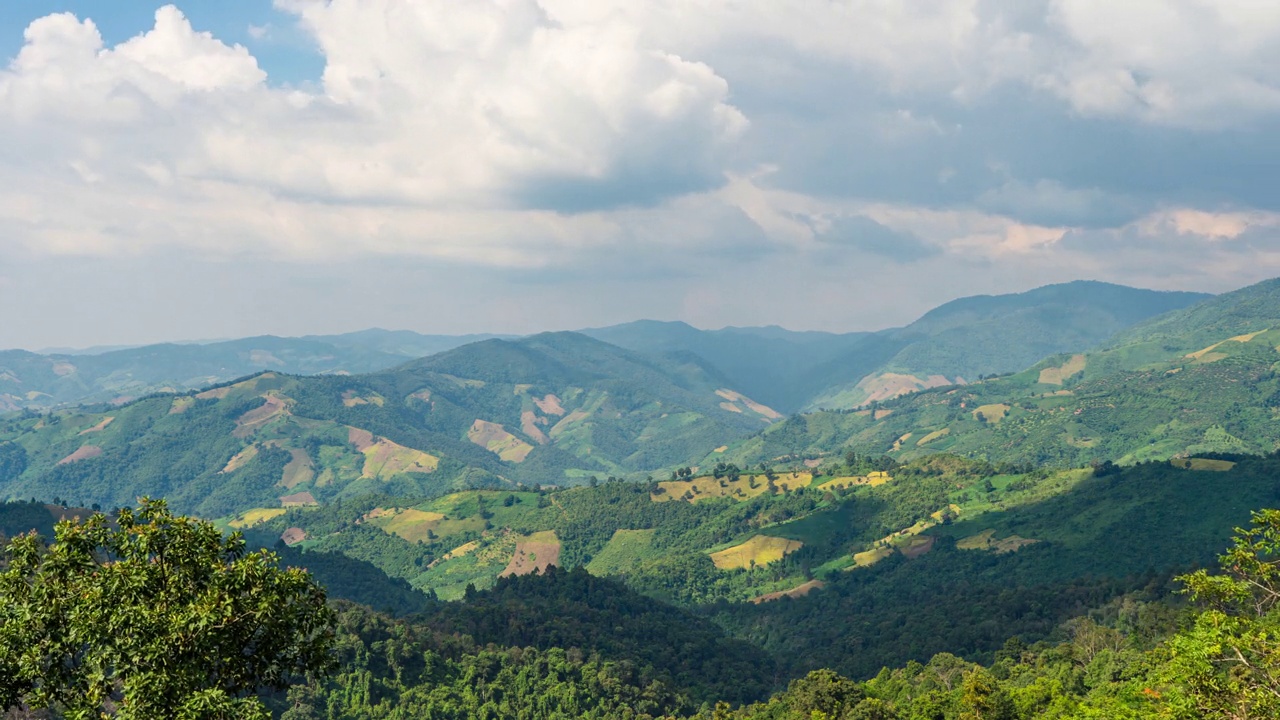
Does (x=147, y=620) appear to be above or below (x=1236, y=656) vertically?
above

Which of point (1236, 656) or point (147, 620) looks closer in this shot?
point (147, 620)

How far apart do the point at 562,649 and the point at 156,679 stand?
161256mm

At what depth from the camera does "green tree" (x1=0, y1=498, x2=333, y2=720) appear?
3434 centimetres

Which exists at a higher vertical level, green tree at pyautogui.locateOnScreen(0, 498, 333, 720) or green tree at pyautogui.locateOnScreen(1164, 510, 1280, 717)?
green tree at pyautogui.locateOnScreen(0, 498, 333, 720)

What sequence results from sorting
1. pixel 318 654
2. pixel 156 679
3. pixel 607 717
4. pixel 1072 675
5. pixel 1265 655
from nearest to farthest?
pixel 156 679
pixel 318 654
pixel 1265 655
pixel 1072 675
pixel 607 717

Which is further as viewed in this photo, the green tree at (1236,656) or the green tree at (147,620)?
the green tree at (1236,656)

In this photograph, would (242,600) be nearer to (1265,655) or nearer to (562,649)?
(1265,655)

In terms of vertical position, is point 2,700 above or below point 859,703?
above

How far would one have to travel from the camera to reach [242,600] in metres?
36.8

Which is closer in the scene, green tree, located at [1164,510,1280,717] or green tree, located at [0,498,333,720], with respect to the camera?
green tree, located at [0,498,333,720]

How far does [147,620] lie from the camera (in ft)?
113

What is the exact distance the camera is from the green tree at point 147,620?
3434 centimetres

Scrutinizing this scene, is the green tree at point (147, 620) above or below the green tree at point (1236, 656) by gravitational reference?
above

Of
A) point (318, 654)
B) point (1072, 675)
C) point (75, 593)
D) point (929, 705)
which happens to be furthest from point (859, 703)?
point (75, 593)
